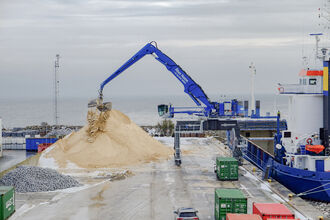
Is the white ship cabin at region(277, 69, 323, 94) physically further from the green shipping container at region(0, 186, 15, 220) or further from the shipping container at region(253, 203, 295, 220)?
the green shipping container at region(0, 186, 15, 220)

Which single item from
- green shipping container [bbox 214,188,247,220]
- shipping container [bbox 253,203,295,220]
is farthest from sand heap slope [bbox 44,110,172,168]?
shipping container [bbox 253,203,295,220]

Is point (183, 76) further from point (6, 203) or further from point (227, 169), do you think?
point (6, 203)

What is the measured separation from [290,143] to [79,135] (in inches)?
845

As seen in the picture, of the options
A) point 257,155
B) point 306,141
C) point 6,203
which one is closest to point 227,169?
point 306,141

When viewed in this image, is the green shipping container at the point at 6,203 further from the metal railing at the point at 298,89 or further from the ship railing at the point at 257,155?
the metal railing at the point at 298,89

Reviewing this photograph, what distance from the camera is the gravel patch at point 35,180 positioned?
86.8 feet

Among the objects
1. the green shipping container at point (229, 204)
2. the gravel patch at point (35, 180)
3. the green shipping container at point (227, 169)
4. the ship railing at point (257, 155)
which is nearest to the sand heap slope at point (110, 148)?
the gravel patch at point (35, 180)

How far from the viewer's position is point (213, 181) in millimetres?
29234

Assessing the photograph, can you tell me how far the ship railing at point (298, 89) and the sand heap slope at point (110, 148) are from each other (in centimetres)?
1389

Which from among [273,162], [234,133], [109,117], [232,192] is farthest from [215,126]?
[232,192]

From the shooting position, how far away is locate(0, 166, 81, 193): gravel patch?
1041 inches

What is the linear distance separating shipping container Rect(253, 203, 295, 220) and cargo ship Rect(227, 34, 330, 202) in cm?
822

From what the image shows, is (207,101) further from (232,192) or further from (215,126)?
(232,192)

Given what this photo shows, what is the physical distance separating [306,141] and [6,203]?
2078cm
